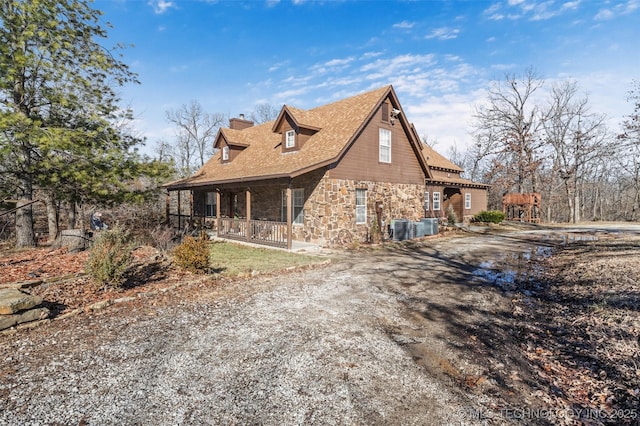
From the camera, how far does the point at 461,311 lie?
5812 mm

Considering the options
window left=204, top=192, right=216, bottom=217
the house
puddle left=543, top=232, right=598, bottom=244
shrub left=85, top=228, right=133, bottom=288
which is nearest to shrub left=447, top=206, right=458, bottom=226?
the house

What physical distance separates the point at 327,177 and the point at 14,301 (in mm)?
10541

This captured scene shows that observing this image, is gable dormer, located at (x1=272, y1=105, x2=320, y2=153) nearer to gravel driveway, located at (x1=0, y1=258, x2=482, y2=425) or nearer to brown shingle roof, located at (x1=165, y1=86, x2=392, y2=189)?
brown shingle roof, located at (x1=165, y1=86, x2=392, y2=189)

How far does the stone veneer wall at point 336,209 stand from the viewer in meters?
13.7

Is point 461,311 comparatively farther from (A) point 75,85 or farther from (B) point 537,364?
(A) point 75,85

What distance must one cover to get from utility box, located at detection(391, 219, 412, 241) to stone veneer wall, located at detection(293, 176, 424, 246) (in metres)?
0.70

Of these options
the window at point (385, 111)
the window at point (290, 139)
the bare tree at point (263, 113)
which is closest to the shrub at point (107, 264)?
the window at point (290, 139)

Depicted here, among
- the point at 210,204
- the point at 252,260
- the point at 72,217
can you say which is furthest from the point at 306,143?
the point at 72,217

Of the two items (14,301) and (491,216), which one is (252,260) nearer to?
(14,301)

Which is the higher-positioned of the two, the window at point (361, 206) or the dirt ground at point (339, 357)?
the window at point (361, 206)

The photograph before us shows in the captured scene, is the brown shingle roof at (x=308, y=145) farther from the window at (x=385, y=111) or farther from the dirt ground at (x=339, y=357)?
the dirt ground at (x=339, y=357)

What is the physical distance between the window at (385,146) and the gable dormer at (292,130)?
3296 millimetres

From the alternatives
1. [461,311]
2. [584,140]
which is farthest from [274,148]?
[584,140]

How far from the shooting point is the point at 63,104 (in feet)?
31.8
